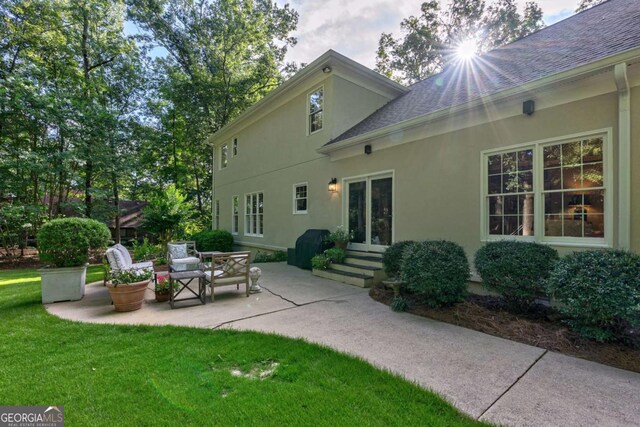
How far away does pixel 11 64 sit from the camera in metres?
13.0

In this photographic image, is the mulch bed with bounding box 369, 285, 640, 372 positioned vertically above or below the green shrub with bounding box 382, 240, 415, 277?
below

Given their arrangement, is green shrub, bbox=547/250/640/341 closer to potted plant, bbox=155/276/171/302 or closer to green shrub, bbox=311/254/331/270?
green shrub, bbox=311/254/331/270

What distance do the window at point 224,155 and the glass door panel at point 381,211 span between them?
11.0 m

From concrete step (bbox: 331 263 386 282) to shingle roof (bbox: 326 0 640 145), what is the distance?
11.8 ft

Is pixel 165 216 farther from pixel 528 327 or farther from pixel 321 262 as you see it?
pixel 528 327

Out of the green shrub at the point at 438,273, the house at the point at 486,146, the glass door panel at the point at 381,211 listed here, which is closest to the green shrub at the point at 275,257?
the house at the point at 486,146

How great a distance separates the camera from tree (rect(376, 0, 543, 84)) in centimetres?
1675

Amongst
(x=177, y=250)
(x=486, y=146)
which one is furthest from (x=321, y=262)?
(x=486, y=146)

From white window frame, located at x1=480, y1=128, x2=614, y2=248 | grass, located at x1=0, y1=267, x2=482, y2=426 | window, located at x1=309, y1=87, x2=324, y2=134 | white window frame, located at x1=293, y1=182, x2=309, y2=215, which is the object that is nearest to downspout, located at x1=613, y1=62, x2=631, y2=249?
white window frame, located at x1=480, y1=128, x2=614, y2=248

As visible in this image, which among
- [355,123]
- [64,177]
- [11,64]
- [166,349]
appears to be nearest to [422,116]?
[355,123]

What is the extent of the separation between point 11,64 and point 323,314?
18.4m

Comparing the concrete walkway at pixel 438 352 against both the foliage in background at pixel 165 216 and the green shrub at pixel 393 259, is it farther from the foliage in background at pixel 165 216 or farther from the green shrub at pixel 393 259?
the foliage in background at pixel 165 216

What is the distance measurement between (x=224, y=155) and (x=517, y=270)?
51.0ft

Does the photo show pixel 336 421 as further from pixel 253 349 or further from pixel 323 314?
pixel 323 314
